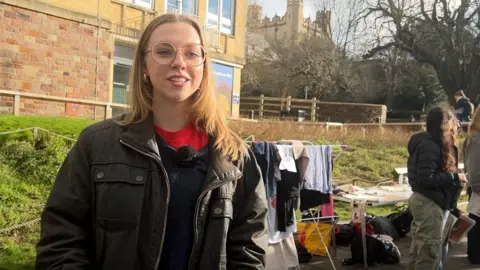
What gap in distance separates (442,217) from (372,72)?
112ft

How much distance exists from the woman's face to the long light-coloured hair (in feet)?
0.12

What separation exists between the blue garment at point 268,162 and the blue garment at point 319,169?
1.70 ft

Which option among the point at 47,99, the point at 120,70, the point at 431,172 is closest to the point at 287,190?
the point at 431,172

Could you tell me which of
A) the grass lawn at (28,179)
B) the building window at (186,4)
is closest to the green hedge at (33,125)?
the grass lawn at (28,179)

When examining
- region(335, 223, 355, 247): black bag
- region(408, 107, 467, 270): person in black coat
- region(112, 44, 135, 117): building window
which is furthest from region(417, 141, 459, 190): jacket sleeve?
region(112, 44, 135, 117): building window

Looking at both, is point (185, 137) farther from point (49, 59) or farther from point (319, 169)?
point (49, 59)

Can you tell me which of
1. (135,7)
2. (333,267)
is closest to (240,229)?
(333,267)

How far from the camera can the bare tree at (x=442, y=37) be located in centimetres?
3008

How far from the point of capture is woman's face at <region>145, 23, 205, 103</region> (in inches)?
69.8

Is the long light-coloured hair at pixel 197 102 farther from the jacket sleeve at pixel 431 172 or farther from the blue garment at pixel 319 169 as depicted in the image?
the jacket sleeve at pixel 431 172

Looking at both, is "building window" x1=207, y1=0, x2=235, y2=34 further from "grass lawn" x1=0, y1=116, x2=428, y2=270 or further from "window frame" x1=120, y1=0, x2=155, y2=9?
"grass lawn" x1=0, y1=116, x2=428, y2=270

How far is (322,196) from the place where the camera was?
5.00m

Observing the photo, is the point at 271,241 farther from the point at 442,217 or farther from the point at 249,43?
the point at 249,43

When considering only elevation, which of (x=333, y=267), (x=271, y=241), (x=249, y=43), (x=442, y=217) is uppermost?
(x=249, y=43)
